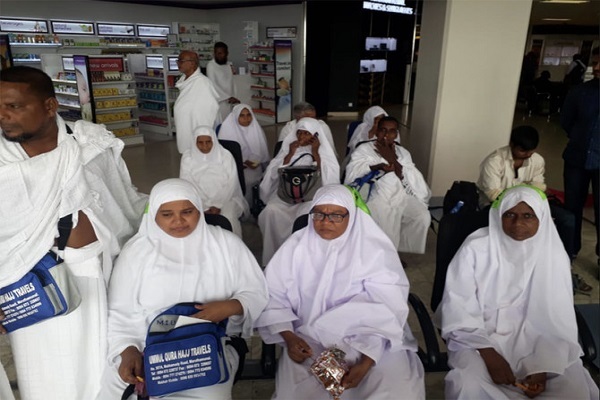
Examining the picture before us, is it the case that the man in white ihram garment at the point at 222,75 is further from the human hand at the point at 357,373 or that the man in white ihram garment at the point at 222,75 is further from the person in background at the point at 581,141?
the human hand at the point at 357,373

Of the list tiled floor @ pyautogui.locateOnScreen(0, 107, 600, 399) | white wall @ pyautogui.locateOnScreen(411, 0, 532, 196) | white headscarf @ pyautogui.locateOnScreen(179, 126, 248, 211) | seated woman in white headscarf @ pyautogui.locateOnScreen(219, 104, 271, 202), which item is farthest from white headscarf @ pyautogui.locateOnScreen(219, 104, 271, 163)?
white wall @ pyautogui.locateOnScreen(411, 0, 532, 196)

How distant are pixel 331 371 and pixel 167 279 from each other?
2.41ft

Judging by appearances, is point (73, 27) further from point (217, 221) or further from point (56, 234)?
point (56, 234)

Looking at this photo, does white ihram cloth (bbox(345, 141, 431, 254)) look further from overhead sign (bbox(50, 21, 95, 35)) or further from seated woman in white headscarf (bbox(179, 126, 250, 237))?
overhead sign (bbox(50, 21, 95, 35))

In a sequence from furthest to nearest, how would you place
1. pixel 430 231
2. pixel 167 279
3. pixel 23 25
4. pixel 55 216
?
1. pixel 23 25
2. pixel 430 231
3. pixel 167 279
4. pixel 55 216

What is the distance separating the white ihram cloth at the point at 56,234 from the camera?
4.47 ft

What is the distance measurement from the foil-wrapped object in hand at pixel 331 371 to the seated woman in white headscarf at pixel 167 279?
1.18 ft

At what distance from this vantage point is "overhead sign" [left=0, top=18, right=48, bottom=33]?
29.7 ft

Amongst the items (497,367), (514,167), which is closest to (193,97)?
(514,167)

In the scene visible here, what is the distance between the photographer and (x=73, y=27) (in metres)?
10.0

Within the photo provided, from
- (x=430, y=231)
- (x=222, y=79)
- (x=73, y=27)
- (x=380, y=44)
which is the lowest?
(x=430, y=231)

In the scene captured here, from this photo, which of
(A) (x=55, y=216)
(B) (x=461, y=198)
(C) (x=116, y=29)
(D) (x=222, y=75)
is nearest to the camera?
(A) (x=55, y=216)

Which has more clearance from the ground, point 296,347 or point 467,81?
point 467,81

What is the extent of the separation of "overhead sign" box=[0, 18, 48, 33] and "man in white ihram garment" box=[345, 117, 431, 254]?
9.25m
